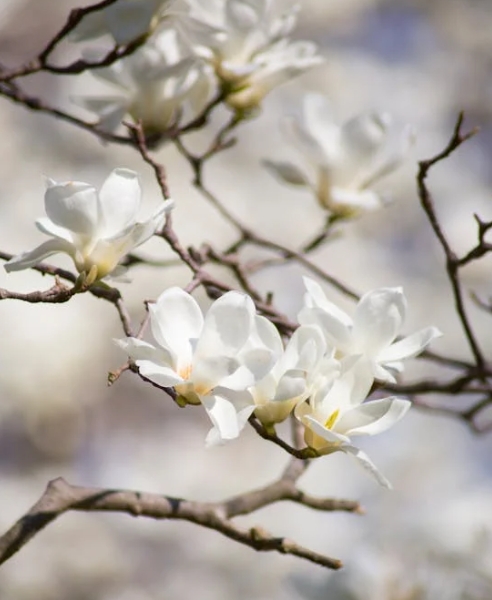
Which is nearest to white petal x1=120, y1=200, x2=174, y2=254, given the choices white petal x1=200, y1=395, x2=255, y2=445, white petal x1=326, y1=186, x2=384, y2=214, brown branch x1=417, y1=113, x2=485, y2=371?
white petal x1=200, y1=395, x2=255, y2=445

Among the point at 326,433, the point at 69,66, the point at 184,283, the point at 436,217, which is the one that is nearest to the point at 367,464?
the point at 326,433

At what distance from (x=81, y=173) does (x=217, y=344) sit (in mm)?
3561

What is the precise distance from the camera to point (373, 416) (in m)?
0.54

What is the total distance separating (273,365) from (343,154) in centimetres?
44

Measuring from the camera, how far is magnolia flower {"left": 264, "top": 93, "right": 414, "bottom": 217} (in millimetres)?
905

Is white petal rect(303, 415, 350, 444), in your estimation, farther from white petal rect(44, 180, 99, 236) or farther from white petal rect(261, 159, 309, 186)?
white petal rect(261, 159, 309, 186)

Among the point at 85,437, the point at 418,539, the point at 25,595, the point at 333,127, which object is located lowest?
the point at 85,437

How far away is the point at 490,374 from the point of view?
0.83 m

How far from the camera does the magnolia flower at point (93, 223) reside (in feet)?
1.81

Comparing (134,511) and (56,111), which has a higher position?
(56,111)

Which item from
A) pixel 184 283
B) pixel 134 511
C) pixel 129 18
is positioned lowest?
pixel 184 283

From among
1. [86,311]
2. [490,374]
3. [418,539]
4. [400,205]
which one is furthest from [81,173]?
[490,374]

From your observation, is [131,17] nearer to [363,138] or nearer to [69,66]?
[69,66]

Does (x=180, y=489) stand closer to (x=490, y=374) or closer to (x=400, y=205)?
(x=400, y=205)
